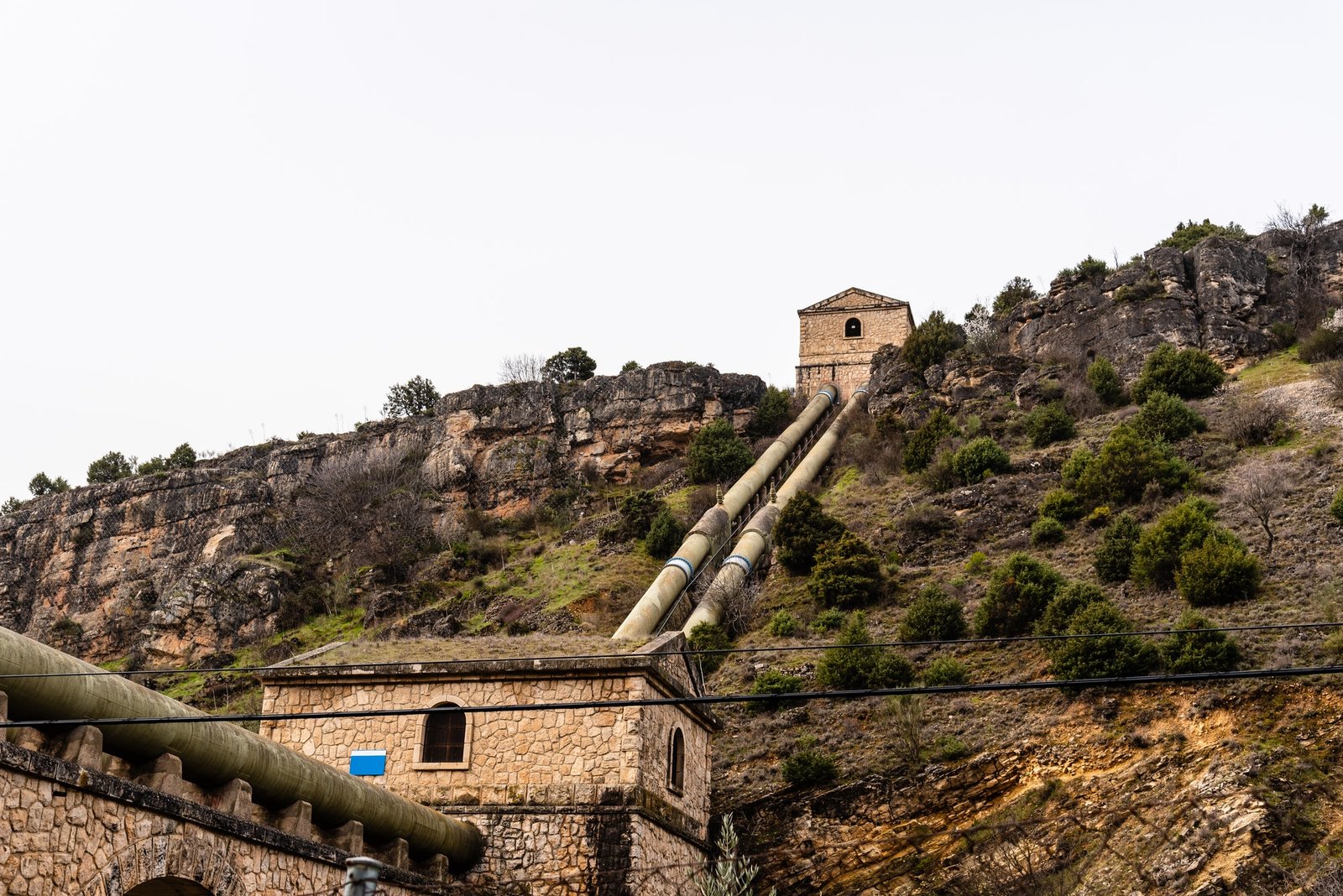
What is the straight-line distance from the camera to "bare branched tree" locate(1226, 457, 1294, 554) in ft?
106

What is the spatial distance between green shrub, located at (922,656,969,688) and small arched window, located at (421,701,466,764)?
11.7 m

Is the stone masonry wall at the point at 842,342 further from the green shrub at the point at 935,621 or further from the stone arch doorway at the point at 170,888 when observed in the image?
the stone arch doorway at the point at 170,888

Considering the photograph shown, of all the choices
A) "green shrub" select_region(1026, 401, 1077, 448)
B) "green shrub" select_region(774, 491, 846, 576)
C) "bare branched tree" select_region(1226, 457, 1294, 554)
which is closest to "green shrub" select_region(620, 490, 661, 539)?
"green shrub" select_region(774, 491, 846, 576)

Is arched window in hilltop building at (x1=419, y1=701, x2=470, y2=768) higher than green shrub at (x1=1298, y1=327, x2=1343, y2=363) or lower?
lower

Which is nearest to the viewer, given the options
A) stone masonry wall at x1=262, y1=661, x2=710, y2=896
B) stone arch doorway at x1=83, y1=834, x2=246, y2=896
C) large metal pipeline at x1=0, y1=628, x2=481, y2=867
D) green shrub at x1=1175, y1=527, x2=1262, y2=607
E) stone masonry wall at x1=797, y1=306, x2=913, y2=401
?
stone arch doorway at x1=83, y1=834, x2=246, y2=896

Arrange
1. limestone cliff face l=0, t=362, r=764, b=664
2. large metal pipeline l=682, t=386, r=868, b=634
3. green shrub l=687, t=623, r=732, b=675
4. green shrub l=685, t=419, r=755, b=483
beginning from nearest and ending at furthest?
green shrub l=687, t=623, r=732, b=675 < large metal pipeline l=682, t=386, r=868, b=634 < green shrub l=685, t=419, r=755, b=483 < limestone cliff face l=0, t=362, r=764, b=664

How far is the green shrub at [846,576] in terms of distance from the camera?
1414 inches

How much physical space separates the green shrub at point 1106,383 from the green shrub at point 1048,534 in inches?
481

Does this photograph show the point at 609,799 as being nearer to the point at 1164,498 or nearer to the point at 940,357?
the point at 1164,498

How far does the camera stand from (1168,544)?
30.7 m

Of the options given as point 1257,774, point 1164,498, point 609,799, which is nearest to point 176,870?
point 609,799

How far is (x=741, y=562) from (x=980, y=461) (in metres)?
8.77

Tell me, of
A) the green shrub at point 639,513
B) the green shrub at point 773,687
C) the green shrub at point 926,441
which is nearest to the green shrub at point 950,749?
the green shrub at point 773,687

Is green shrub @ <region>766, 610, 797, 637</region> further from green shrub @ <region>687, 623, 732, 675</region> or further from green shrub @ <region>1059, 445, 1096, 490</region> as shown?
green shrub @ <region>1059, 445, 1096, 490</region>
